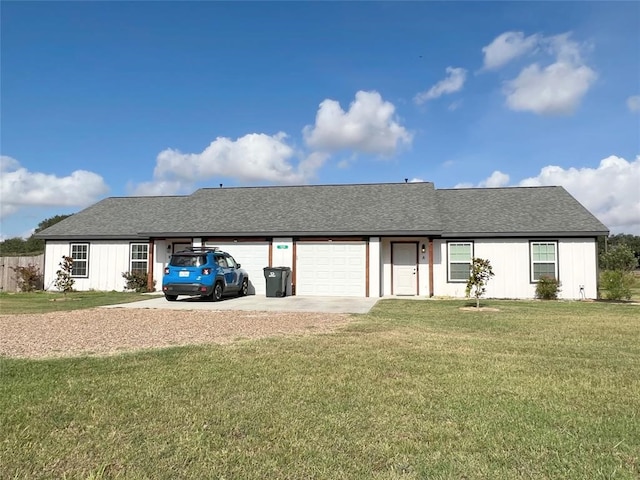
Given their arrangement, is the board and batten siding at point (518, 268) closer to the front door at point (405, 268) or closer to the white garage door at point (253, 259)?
the front door at point (405, 268)

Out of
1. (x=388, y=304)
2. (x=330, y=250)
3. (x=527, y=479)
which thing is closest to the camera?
(x=527, y=479)

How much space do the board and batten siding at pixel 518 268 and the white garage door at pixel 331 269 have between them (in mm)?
3110

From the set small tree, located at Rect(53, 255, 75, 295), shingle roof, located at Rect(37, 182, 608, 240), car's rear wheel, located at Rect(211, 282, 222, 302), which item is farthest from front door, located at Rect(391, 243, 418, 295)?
small tree, located at Rect(53, 255, 75, 295)

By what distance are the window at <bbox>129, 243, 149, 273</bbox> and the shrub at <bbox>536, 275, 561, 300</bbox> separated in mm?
16615

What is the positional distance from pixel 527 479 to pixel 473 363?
10.9 ft

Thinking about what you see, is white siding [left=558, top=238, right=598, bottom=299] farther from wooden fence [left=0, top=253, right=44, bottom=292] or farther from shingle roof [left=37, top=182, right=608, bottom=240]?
wooden fence [left=0, top=253, right=44, bottom=292]

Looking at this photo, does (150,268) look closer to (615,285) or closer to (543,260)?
(543,260)

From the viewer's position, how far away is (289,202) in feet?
73.8

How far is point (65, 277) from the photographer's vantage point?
20.1 metres

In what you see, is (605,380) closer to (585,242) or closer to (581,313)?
(581,313)

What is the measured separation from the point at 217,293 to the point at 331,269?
4.84 meters

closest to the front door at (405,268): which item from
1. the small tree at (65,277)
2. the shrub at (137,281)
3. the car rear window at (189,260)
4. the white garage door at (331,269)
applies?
the white garage door at (331,269)

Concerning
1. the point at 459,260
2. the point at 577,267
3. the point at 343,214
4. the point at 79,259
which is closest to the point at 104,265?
the point at 79,259

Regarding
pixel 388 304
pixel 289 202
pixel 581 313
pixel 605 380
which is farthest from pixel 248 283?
pixel 605 380
